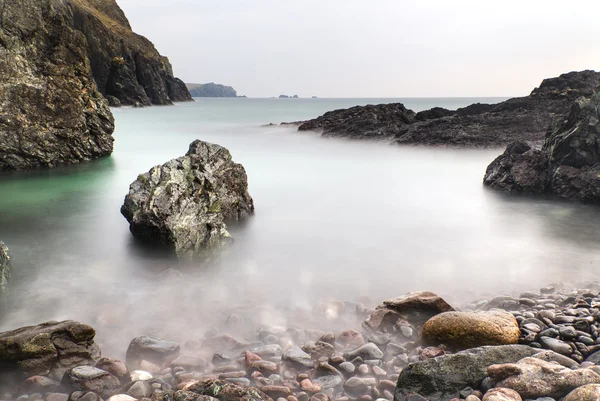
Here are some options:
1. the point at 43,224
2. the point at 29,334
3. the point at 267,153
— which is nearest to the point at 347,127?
the point at 267,153

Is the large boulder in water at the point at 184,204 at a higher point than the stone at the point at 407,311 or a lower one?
higher

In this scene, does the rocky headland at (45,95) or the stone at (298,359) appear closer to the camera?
the stone at (298,359)

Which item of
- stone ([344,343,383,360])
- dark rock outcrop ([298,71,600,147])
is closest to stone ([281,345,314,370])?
stone ([344,343,383,360])

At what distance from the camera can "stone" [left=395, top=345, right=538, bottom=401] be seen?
11.2 ft

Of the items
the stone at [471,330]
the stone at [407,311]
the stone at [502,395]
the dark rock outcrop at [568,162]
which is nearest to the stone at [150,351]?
the stone at [407,311]

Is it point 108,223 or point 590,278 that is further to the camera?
point 108,223

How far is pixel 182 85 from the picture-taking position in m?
115

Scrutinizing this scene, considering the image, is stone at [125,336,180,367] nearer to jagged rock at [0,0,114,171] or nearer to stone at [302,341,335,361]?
stone at [302,341,335,361]

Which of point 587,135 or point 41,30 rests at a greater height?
point 41,30

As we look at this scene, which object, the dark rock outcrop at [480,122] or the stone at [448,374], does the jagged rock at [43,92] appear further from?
the dark rock outcrop at [480,122]

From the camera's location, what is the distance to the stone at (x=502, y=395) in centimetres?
307

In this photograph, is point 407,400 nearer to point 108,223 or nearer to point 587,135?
point 108,223

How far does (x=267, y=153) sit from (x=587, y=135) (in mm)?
13306

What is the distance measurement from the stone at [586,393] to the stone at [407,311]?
199 centimetres
